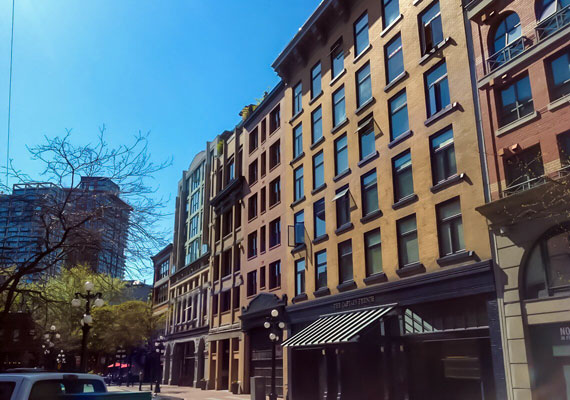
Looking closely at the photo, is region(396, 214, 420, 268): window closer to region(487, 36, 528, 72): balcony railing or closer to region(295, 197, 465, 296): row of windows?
region(295, 197, 465, 296): row of windows

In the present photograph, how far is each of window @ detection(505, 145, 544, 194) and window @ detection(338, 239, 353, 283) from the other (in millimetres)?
10117

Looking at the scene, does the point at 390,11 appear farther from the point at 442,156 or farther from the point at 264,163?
the point at 264,163

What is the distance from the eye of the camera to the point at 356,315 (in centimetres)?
2353

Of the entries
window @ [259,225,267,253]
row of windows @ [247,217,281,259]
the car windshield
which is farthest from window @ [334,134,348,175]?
the car windshield

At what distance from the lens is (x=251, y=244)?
39250 mm

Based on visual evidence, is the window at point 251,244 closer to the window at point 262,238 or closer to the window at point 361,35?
the window at point 262,238

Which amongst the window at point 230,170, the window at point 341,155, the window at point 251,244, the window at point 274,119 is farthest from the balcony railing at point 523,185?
the window at point 230,170

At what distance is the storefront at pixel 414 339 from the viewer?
18109 mm

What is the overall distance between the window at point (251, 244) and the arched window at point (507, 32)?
23502 millimetres

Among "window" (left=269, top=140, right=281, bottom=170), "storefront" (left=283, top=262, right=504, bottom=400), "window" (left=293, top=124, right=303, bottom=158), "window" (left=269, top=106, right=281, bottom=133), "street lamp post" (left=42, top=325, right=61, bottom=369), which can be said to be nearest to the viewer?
"storefront" (left=283, top=262, right=504, bottom=400)

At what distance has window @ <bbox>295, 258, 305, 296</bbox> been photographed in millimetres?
30625

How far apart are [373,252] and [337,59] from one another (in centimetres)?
1245

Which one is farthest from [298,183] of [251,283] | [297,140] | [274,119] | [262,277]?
[251,283]

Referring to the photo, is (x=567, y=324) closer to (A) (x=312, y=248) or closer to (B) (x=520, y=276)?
(B) (x=520, y=276)
